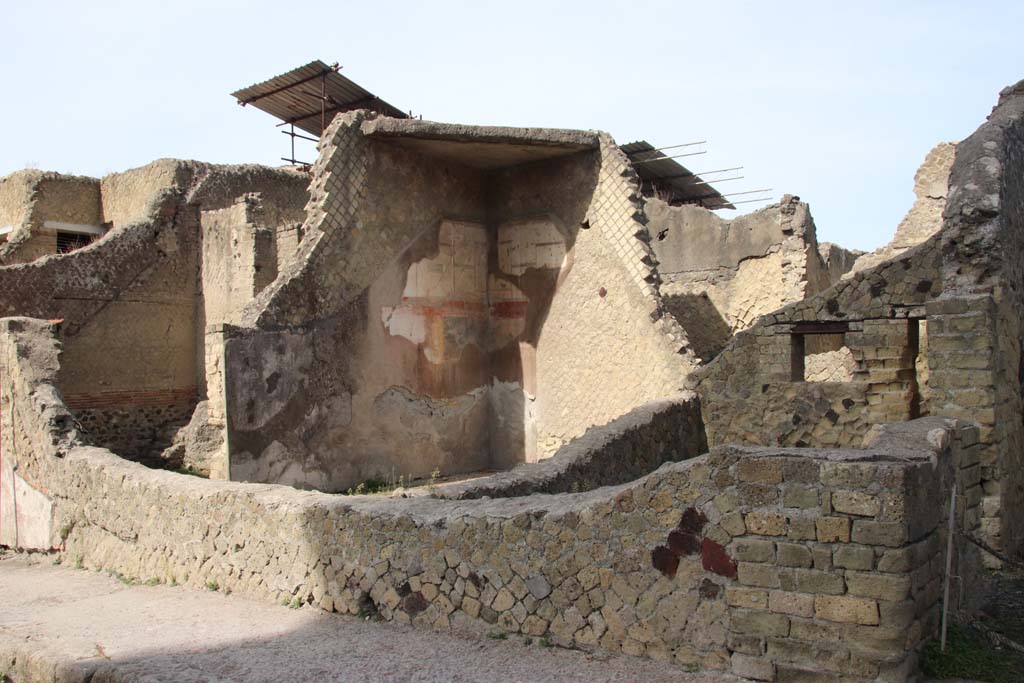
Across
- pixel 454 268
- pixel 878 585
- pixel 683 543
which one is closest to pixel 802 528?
pixel 878 585

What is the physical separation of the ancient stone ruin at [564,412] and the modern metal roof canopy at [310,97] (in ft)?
13.0

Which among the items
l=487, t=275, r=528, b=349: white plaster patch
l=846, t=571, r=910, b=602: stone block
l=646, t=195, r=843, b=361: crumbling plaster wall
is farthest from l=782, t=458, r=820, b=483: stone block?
l=646, t=195, r=843, b=361: crumbling plaster wall

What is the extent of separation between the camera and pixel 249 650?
156 inches

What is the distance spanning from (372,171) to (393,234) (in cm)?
64

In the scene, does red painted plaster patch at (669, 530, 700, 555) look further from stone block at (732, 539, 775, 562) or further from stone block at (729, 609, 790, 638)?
stone block at (729, 609, 790, 638)

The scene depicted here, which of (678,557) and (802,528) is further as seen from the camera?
(678,557)

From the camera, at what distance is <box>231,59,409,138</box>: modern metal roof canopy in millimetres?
16828

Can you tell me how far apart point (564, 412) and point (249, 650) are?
5.74m

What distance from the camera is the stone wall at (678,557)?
126 inches

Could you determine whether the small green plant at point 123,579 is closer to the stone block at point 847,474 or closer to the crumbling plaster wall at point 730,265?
the stone block at point 847,474

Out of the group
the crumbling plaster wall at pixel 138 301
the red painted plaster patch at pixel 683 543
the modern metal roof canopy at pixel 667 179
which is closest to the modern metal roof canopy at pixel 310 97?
the crumbling plaster wall at pixel 138 301

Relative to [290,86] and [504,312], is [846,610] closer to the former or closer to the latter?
[504,312]

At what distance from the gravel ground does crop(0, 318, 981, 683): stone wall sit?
0.39 ft

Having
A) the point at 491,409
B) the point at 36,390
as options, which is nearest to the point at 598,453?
the point at 491,409
